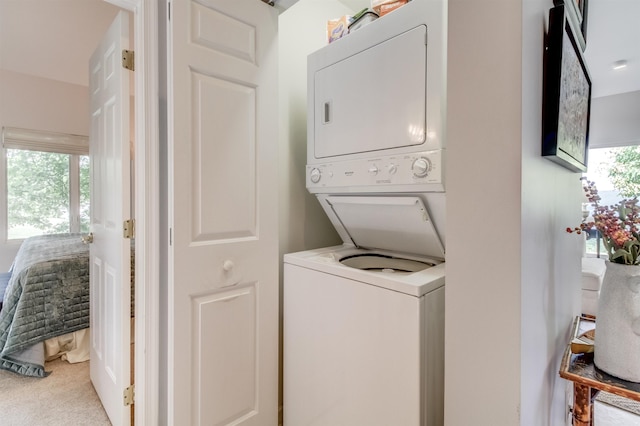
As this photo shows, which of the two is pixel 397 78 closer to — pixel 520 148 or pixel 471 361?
pixel 520 148

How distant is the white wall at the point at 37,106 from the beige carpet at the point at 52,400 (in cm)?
286

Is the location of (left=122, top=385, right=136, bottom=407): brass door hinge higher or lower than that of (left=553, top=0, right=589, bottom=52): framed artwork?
lower

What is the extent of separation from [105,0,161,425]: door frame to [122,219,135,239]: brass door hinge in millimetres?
81

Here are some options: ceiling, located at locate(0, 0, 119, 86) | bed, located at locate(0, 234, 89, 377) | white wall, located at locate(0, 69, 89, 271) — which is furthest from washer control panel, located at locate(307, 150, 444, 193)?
white wall, located at locate(0, 69, 89, 271)

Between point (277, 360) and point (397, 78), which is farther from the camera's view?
point (277, 360)

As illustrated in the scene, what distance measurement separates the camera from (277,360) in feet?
5.33

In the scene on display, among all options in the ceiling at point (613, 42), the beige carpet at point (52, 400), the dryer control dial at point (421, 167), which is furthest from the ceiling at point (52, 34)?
the ceiling at point (613, 42)

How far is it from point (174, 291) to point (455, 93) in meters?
1.18

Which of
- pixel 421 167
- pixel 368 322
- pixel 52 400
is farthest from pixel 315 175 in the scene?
pixel 52 400

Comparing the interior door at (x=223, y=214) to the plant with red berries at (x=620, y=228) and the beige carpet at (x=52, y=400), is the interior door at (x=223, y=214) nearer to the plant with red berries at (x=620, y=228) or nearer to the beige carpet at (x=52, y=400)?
the beige carpet at (x=52, y=400)

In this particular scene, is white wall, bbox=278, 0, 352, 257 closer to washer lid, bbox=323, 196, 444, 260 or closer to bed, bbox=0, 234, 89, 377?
washer lid, bbox=323, 196, 444, 260

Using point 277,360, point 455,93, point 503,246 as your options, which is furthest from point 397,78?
point 277,360

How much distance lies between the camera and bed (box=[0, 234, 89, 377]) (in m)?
2.18

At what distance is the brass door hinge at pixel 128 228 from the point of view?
1492 millimetres
